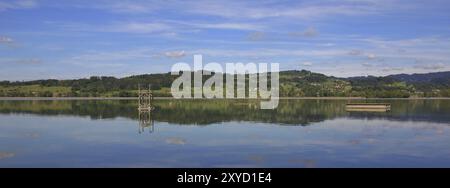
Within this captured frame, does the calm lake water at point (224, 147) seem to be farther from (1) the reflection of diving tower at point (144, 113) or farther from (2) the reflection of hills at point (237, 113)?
(2) the reflection of hills at point (237, 113)

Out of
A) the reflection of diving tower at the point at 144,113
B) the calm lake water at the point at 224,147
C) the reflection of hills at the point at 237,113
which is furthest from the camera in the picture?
the reflection of hills at the point at 237,113

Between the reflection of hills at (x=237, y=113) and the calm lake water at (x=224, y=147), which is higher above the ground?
the reflection of hills at (x=237, y=113)

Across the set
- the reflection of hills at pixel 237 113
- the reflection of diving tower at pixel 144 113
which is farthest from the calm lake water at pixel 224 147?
the reflection of hills at pixel 237 113

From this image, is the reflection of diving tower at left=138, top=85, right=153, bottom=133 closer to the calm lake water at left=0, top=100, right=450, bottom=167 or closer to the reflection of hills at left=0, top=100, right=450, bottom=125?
the reflection of hills at left=0, top=100, right=450, bottom=125

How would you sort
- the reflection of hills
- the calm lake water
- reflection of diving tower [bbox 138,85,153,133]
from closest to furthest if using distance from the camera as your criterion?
the calm lake water, reflection of diving tower [bbox 138,85,153,133], the reflection of hills

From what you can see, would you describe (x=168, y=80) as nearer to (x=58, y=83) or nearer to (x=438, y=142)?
(x=58, y=83)

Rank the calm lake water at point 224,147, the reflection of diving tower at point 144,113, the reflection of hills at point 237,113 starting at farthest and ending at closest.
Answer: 1. the reflection of hills at point 237,113
2. the reflection of diving tower at point 144,113
3. the calm lake water at point 224,147

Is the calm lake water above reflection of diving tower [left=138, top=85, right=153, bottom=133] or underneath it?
underneath

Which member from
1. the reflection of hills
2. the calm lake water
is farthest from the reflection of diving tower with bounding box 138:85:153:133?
the calm lake water

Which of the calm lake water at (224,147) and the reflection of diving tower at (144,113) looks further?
the reflection of diving tower at (144,113)

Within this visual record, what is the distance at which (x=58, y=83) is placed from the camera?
193 metres

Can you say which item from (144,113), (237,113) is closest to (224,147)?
(144,113)

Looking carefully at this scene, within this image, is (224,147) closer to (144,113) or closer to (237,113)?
(144,113)
